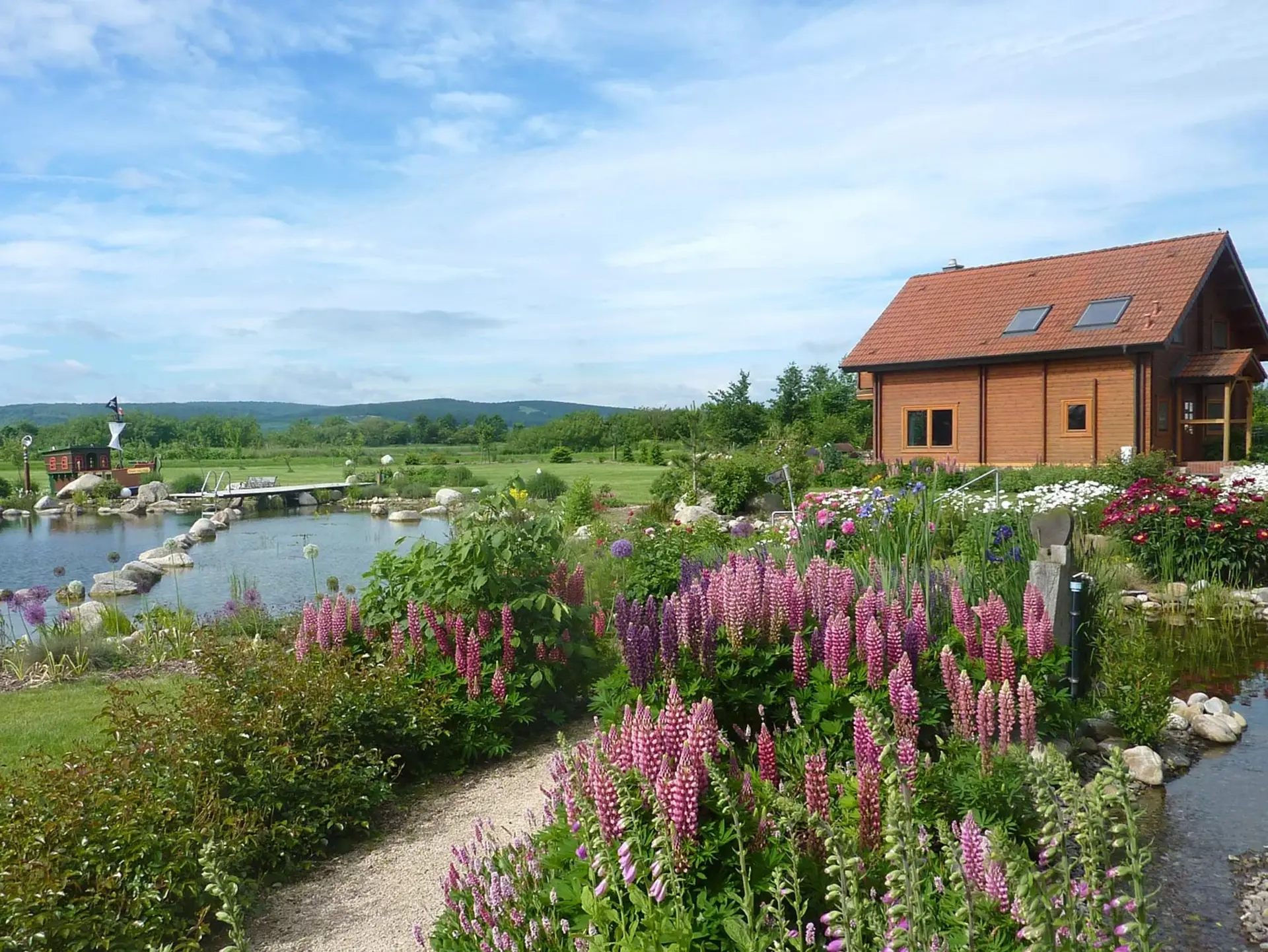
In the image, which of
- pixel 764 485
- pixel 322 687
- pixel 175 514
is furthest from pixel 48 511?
pixel 322 687

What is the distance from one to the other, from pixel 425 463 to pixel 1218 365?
29906mm

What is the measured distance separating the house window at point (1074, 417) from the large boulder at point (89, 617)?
64.6 feet

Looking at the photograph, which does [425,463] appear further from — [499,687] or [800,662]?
[800,662]

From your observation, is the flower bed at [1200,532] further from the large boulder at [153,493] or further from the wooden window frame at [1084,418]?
the large boulder at [153,493]

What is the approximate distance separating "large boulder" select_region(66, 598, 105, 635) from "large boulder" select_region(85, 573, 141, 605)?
2.39 meters

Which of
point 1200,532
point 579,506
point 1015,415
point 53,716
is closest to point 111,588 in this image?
point 579,506

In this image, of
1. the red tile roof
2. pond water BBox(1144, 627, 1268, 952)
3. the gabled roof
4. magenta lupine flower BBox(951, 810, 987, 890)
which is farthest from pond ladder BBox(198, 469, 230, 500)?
magenta lupine flower BBox(951, 810, 987, 890)

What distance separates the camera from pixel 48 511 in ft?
84.9

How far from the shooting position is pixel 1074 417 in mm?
21625

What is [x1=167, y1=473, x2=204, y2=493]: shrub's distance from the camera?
29.8m

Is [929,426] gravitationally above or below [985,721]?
above

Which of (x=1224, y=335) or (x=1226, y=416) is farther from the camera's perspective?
(x=1224, y=335)

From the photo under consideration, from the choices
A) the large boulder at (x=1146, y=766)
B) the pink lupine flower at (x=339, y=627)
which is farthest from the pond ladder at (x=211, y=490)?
the large boulder at (x=1146, y=766)

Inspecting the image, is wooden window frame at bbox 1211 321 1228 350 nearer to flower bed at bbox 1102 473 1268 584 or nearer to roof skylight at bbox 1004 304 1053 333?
roof skylight at bbox 1004 304 1053 333
